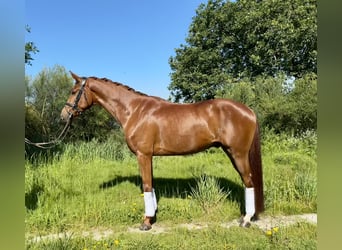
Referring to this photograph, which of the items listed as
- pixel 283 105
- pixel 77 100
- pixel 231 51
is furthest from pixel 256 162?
pixel 231 51

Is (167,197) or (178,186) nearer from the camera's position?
(167,197)

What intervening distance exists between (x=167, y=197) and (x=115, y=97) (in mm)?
1639

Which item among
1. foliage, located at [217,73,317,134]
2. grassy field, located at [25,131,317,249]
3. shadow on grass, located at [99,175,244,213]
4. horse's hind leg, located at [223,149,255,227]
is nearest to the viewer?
grassy field, located at [25,131,317,249]

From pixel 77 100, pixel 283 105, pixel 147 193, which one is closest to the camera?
pixel 147 193

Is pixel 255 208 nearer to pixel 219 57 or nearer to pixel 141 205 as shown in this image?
pixel 141 205

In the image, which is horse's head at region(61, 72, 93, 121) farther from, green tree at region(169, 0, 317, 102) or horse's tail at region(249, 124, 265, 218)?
horse's tail at region(249, 124, 265, 218)

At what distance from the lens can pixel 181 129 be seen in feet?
10.7

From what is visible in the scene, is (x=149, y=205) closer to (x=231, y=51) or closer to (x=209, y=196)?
(x=209, y=196)

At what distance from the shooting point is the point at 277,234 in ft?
9.30

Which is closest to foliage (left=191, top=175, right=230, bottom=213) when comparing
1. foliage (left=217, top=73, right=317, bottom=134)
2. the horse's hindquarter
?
the horse's hindquarter

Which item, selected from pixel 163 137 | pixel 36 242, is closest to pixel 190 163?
pixel 163 137

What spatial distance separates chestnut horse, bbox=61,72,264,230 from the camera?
125 inches

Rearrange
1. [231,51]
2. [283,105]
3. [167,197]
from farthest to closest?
[283,105] < [231,51] < [167,197]

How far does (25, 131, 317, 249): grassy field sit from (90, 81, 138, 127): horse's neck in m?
1.21
